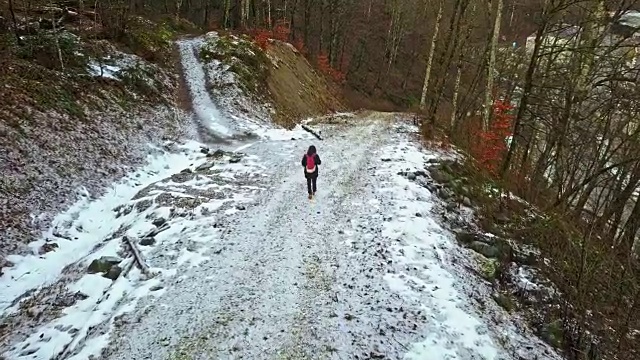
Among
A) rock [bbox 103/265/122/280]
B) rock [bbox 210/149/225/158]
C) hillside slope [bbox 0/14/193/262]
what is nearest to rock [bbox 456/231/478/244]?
rock [bbox 103/265/122/280]

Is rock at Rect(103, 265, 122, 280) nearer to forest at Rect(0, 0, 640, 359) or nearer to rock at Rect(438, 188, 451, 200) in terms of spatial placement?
forest at Rect(0, 0, 640, 359)

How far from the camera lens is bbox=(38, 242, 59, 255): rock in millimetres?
9906

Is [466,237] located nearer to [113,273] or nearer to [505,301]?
[505,301]

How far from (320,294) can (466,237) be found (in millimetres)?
4315

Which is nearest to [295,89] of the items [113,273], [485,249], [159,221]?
[159,221]

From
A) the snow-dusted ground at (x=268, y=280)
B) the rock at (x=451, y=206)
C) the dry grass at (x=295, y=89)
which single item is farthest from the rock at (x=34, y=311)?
the dry grass at (x=295, y=89)

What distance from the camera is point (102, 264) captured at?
8.80m

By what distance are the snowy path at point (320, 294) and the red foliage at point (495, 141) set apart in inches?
259

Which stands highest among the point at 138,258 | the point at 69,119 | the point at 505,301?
the point at 69,119

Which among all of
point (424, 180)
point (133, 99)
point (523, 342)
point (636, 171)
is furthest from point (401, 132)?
point (523, 342)

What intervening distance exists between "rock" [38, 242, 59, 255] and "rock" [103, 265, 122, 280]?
2365 millimetres

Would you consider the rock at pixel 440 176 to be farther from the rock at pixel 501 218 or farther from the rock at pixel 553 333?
the rock at pixel 553 333

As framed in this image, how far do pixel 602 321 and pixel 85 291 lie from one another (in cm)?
972

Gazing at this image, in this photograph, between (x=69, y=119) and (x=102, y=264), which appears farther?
(x=69, y=119)
